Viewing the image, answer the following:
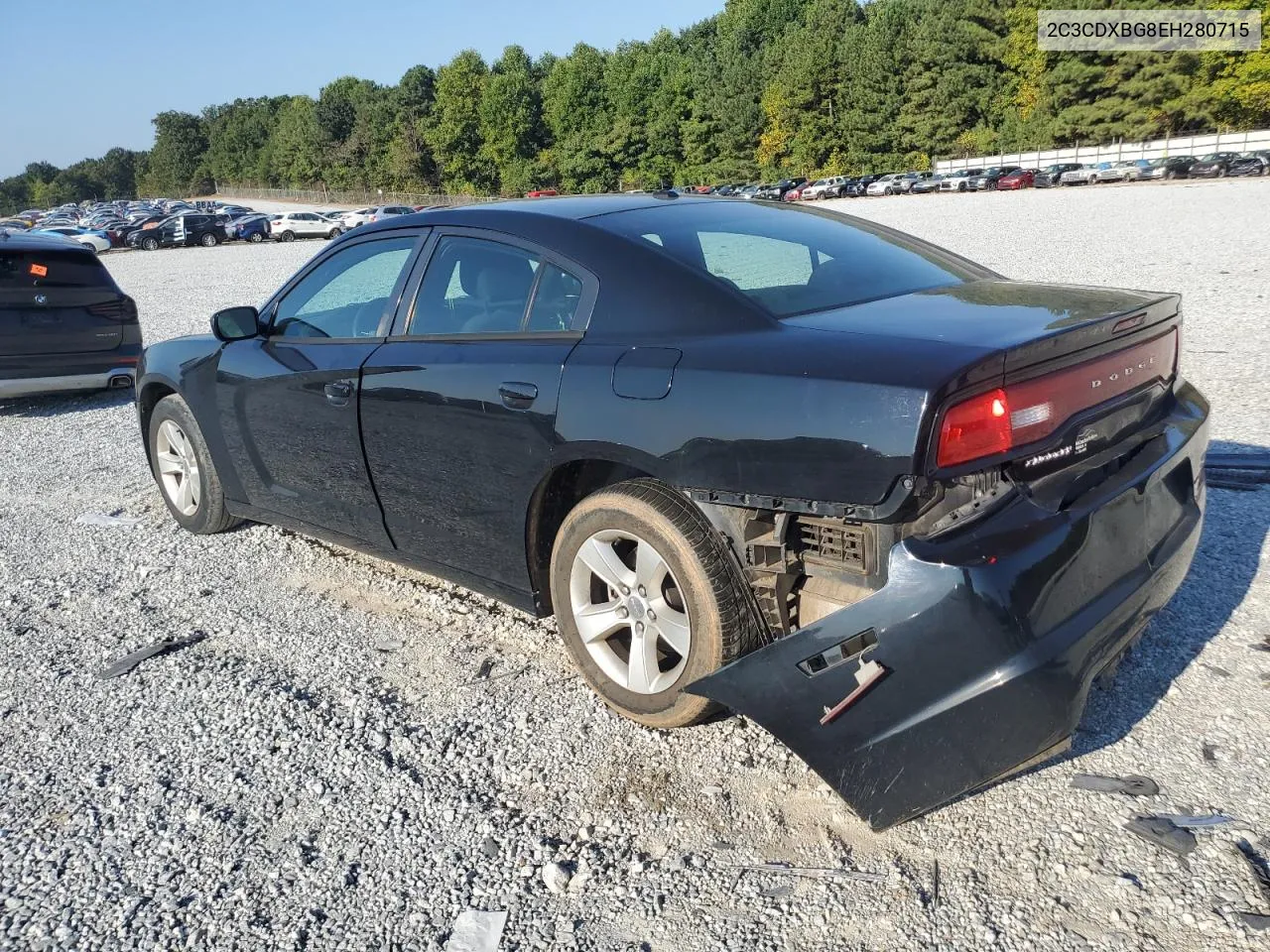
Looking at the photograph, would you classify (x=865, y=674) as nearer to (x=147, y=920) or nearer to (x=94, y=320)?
(x=147, y=920)

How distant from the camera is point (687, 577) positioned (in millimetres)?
2822

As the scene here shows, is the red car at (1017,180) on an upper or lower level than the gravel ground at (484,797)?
lower

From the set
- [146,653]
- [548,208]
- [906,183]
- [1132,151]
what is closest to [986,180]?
[906,183]

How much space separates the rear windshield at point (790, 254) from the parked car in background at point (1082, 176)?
2083 inches

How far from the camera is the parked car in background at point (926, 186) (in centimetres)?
5850

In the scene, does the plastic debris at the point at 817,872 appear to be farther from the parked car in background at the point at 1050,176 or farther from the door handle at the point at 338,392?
the parked car in background at the point at 1050,176

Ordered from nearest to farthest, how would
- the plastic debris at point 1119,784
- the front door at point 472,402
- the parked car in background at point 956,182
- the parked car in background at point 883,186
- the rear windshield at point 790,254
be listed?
the plastic debris at point 1119,784 < the rear windshield at point 790,254 < the front door at point 472,402 < the parked car in background at point 956,182 < the parked car in background at point 883,186

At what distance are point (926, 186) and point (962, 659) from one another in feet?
202

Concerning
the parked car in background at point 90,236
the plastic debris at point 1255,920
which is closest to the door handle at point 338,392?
the plastic debris at point 1255,920

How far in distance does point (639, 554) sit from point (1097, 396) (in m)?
1.31

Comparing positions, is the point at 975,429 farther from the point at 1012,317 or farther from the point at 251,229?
the point at 251,229

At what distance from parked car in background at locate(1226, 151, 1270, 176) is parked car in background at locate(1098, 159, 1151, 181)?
4429mm

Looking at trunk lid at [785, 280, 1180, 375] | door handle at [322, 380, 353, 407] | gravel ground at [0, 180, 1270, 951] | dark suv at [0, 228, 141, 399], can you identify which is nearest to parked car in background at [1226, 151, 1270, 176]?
gravel ground at [0, 180, 1270, 951]

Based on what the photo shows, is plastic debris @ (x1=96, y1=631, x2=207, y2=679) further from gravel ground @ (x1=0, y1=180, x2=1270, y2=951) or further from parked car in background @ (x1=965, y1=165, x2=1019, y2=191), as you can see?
parked car in background @ (x1=965, y1=165, x2=1019, y2=191)
